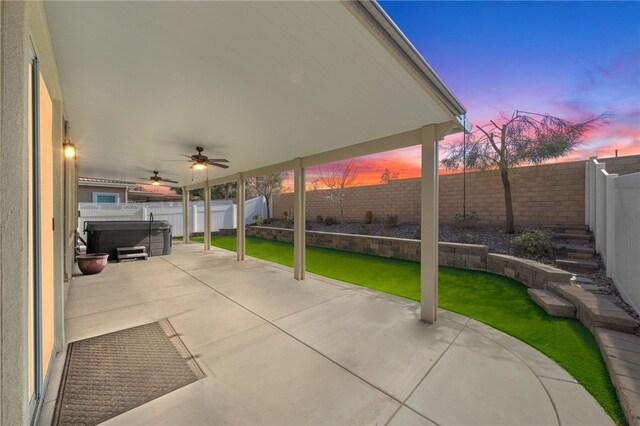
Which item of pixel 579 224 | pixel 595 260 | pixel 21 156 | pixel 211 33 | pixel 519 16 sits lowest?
pixel 595 260

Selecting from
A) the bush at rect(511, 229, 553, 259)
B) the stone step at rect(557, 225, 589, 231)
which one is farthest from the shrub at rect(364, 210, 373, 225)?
the stone step at rect(557, 225, 589, 231)

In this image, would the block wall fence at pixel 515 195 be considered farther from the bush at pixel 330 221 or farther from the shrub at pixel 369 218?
the bush at pixel 330 221

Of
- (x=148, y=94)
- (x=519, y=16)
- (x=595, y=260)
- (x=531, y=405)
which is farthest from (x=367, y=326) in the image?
(x=519, y=16)

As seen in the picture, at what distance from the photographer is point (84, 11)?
1703mm

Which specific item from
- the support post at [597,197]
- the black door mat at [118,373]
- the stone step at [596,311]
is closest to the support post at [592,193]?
the support post at [597,197]

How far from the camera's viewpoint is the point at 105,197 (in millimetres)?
13742

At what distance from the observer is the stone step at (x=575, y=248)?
4930 mm

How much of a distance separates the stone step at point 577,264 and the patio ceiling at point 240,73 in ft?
12.9

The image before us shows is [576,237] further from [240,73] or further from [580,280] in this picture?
[240,73]

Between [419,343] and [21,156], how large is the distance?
3.42m

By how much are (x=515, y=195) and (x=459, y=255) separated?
9.70 ft

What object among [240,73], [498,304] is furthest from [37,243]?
[498,304]

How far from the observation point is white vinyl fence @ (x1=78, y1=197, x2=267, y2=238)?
11.2 metres

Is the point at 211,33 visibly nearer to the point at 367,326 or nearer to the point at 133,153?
the point at 367,326
